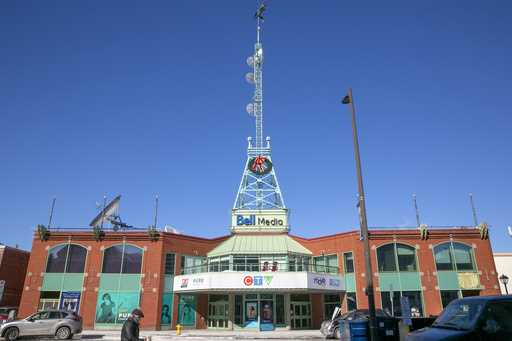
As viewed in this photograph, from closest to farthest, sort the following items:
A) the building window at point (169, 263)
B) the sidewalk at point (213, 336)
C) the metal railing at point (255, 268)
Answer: the sidewalk at point (213, 336), the metal railing at point (255, 268), the building window at point (169, 263)

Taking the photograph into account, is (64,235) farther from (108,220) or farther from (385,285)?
(385,285)

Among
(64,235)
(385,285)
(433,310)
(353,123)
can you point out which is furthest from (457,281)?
(64,235)

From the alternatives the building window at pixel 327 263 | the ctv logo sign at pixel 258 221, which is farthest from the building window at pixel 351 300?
the ctv logo sign at pixel 258 221

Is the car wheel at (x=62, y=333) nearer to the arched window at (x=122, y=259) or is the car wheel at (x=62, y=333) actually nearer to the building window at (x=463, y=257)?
the arched window at (x=122, y=259)

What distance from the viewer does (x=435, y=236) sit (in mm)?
35031

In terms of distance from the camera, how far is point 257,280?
31234 millimetres

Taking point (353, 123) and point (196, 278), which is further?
point (196, 278)

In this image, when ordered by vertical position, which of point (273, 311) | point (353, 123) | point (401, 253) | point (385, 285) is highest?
point (353, 123)

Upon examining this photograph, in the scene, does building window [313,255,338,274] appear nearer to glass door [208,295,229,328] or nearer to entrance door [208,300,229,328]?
glass door [208,295,229,328]

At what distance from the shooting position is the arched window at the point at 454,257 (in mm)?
34125

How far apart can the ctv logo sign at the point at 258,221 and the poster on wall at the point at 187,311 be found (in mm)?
8945

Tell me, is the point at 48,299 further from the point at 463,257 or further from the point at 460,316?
the point at 463,257

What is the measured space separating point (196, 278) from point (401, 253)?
18.0 m

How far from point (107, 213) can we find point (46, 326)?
1436 cm
